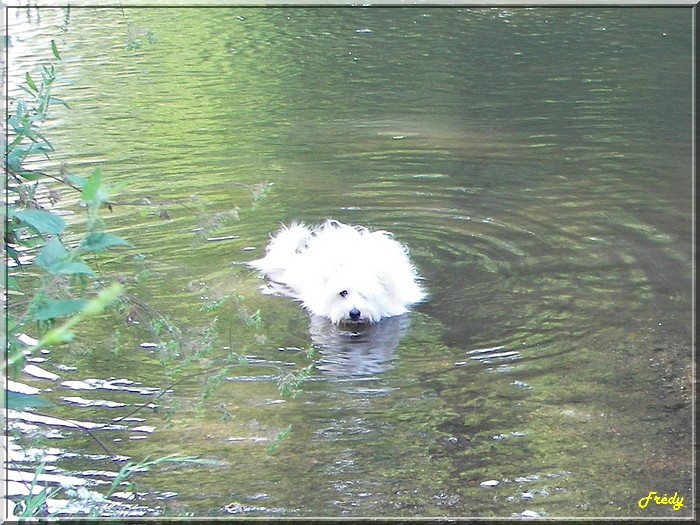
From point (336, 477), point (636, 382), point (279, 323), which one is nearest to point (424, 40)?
point (279, 323)

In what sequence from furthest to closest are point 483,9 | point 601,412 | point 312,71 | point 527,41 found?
point 483,9, point 527,41, point 312,71, point 601,412

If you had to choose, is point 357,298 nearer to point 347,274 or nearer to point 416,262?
point 347,274

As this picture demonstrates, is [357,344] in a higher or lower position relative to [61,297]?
higher

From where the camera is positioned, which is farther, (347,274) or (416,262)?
(416,262)

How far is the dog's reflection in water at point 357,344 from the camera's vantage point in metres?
5.98

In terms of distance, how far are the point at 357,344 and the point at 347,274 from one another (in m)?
0.59

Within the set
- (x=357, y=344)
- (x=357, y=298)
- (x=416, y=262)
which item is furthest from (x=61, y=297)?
(x=416, y=262)

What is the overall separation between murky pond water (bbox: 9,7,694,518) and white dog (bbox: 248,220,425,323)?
179mm

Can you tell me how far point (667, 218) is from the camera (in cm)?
803

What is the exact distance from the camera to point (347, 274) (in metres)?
6.81

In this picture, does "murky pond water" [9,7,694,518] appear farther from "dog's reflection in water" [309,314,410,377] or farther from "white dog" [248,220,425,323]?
"white dog" [248,220,425,323]

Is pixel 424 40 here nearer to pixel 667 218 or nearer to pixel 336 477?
pixel 667 218

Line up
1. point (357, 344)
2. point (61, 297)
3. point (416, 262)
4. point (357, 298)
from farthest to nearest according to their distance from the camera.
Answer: point (416, 262) → point (357, 298) → point (357, 344) → point (61, 297)

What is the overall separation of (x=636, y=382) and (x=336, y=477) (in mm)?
1899
